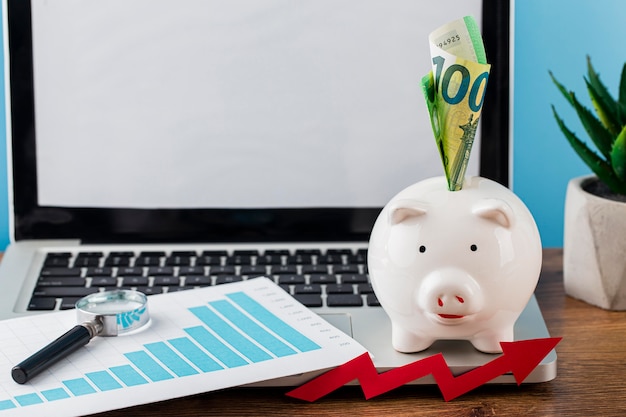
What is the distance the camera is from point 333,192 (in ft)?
2.80

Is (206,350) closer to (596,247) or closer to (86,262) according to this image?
(86,262)

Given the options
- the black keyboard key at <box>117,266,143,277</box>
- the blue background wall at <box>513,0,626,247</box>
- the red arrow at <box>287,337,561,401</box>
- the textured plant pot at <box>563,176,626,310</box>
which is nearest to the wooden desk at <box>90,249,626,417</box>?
the red arrow at <box>287,337,561,401</box>

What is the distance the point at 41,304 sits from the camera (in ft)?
A: 2.25

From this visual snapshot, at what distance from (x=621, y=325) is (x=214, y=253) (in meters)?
0.38

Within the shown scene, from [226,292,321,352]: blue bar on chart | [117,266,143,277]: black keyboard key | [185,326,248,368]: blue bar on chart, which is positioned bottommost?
[117,266,143,277]: black keyboard key

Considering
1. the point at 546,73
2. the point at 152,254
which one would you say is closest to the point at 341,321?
the point at 152,254

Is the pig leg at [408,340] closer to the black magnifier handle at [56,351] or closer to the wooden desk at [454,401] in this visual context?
the wooden desk at [454,401]

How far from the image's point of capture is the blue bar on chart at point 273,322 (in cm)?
60

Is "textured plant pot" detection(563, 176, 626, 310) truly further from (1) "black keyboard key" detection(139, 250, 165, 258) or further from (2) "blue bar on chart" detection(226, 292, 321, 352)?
(1) "black keyboard key" detection(139, 250, 165, 258)

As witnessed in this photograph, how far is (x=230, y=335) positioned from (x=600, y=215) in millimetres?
337

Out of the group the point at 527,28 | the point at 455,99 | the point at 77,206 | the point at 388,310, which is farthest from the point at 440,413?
the point at 527,28

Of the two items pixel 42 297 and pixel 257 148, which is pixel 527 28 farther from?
pixel 42 297

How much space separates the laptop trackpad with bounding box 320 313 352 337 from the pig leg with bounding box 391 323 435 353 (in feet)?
0.17

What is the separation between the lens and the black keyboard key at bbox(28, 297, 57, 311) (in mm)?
682
